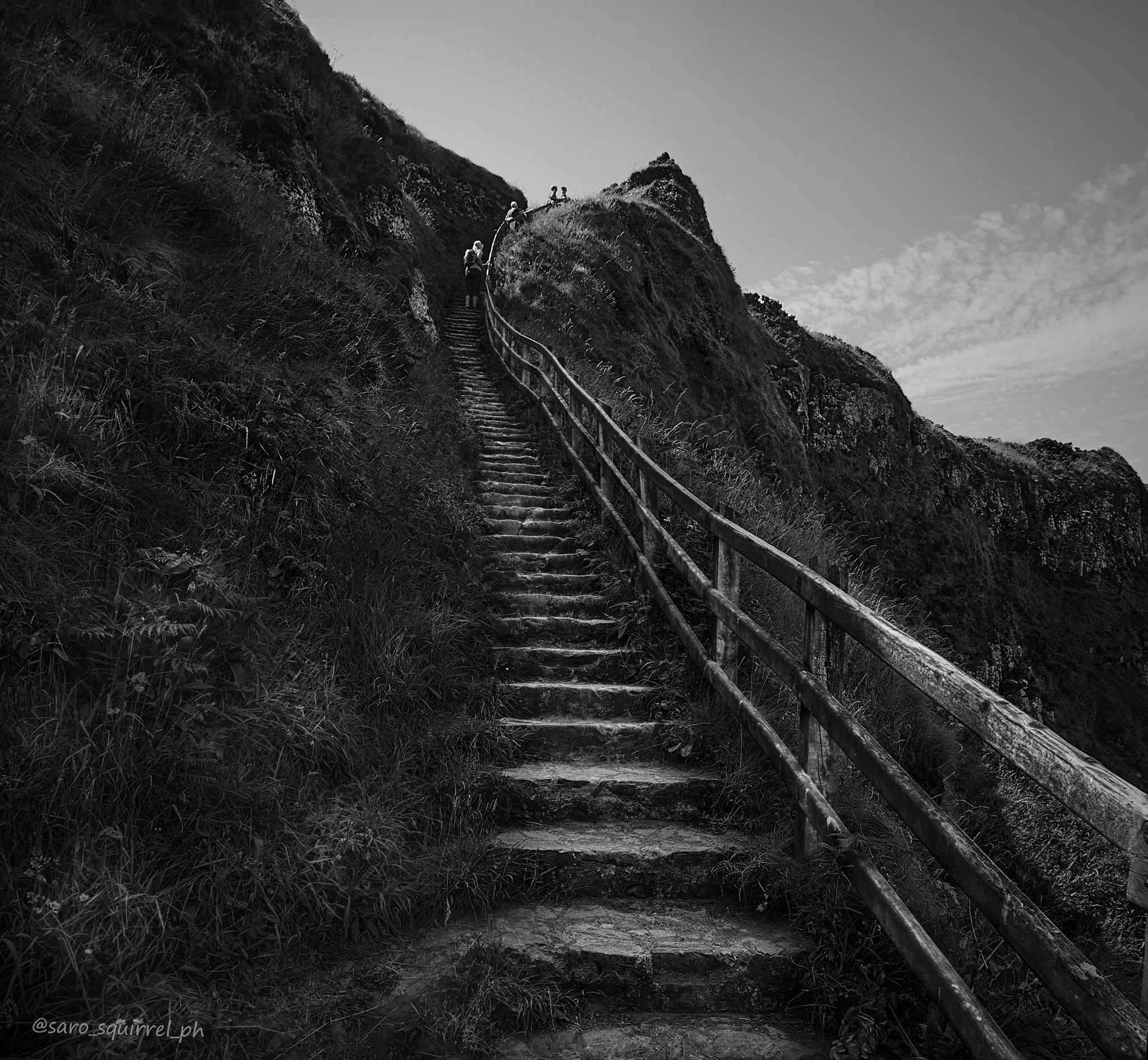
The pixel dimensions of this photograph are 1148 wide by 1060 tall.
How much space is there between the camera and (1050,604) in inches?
1962

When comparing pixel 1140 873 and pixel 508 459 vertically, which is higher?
pixel 508 459

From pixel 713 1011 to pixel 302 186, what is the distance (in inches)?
409

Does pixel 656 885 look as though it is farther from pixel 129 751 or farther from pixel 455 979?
pixel 129 751

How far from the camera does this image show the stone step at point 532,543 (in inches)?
289

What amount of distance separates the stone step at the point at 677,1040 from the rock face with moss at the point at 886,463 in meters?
5.54

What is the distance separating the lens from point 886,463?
4009 cm

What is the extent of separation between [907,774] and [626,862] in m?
1.52

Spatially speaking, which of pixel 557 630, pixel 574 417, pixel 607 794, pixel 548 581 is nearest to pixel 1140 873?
Answer: pixel 607 794

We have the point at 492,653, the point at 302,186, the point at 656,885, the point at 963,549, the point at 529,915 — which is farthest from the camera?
the point at 963,549

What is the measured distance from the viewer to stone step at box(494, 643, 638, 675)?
5.28 meters

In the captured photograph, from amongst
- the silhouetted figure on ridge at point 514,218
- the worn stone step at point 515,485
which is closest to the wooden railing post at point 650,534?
the worn stone step at point 515,485

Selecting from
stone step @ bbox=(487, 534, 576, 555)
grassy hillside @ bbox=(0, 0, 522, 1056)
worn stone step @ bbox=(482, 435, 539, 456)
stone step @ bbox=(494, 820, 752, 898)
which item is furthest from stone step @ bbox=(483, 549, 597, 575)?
worn stone step @ bbox=(482, 435, 539, 456)

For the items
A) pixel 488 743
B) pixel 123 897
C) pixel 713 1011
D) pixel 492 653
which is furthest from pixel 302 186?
pixel 713 1011

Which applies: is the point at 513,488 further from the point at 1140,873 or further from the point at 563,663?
the point at 1140,873
